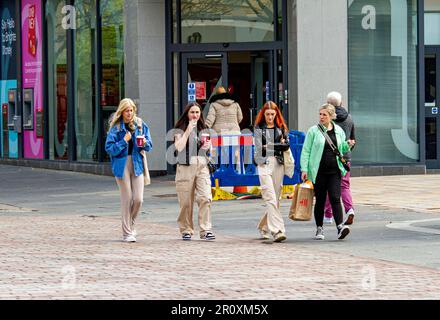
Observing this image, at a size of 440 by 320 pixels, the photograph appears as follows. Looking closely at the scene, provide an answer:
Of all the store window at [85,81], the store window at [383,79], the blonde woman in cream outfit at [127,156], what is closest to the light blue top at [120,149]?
the blonde woman in cream outfit at [127,156]

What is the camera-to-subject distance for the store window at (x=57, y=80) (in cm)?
2886

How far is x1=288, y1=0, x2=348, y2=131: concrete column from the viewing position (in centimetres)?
Answer: 2420

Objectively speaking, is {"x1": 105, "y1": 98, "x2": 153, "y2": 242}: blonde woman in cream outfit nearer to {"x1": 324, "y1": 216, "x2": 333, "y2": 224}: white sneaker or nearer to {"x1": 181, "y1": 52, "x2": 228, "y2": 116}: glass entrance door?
{"x1": 324, "y1": 216, "x2": 333, "y2": 224}: white sneaker

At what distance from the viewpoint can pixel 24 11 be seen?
102 ft

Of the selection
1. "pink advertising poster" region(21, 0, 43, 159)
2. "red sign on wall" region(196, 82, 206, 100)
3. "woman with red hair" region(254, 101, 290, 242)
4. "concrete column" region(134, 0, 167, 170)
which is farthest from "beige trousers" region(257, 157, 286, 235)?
"pink advertising poster" region(21, 0, 43, 159)

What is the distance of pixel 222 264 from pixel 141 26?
13933mm

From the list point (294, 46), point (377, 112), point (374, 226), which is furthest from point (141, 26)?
point (374, 226)

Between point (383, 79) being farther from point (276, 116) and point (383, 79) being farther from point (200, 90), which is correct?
point (276, 116)

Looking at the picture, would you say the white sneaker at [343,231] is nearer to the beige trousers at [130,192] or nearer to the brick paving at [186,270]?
the brick paving at [186,270]

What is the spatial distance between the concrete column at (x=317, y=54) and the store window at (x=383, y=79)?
34 centimetres

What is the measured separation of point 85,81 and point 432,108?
816 cm

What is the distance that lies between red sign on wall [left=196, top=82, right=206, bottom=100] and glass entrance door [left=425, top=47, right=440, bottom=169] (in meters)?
4.86

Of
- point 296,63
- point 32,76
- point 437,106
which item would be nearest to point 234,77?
point 296,63
